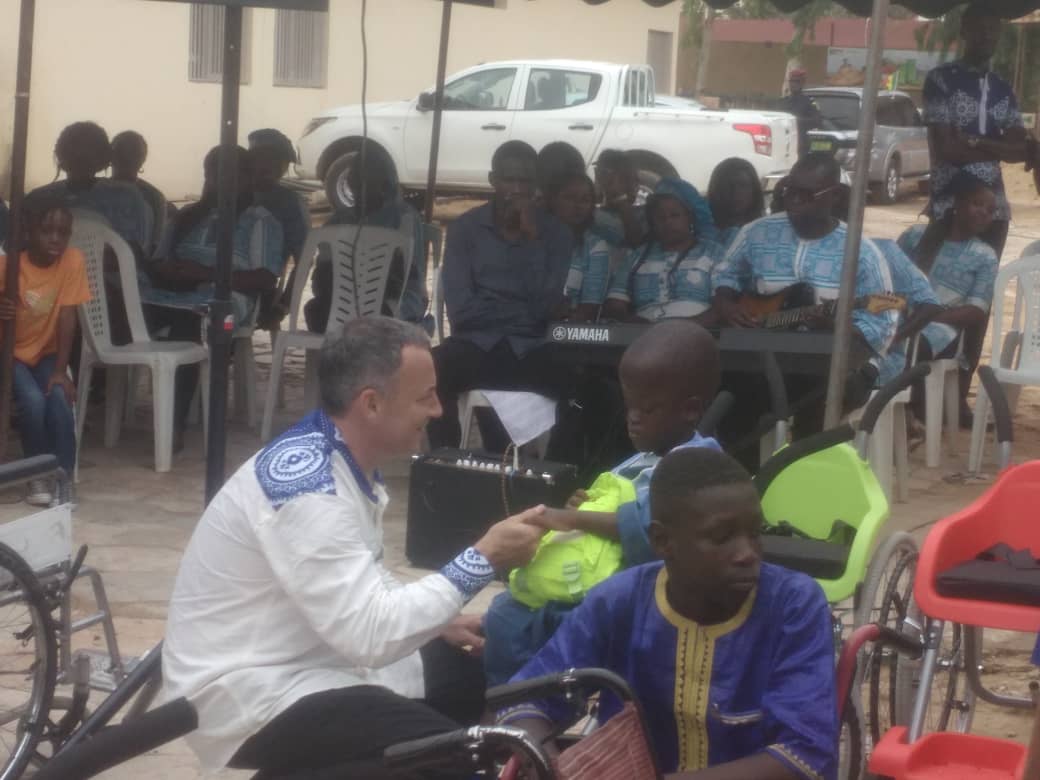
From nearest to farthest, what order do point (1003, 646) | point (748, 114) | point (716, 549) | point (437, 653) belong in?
point (716, 549)
point (437, 653)
point (1003, 646)
point (748, 114)

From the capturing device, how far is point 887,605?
3.98 meters

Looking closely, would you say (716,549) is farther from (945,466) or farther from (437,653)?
(945,466)

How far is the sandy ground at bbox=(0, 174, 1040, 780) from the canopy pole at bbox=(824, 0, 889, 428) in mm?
1082

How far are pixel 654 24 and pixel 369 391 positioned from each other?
2382 cm

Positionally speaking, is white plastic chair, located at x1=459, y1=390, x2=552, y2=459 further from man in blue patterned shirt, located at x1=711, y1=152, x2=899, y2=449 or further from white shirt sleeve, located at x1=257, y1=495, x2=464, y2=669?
white shirt sleeve, located at x1=257, y1=495, x2=464, y2=669

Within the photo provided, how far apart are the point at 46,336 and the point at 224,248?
1.84 meters

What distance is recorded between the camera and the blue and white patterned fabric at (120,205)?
333 inches

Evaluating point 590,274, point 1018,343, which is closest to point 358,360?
point 590,274

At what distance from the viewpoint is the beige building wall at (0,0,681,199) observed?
18.2 metres

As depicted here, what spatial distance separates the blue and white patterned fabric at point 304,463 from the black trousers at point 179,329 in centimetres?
491

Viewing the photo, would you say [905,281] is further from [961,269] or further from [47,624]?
[47,624]

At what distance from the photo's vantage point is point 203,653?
2.99 meters

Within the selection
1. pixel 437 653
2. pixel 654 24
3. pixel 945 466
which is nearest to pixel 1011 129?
pixel 945 466

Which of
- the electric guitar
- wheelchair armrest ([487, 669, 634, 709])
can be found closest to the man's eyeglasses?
the electric guitar
